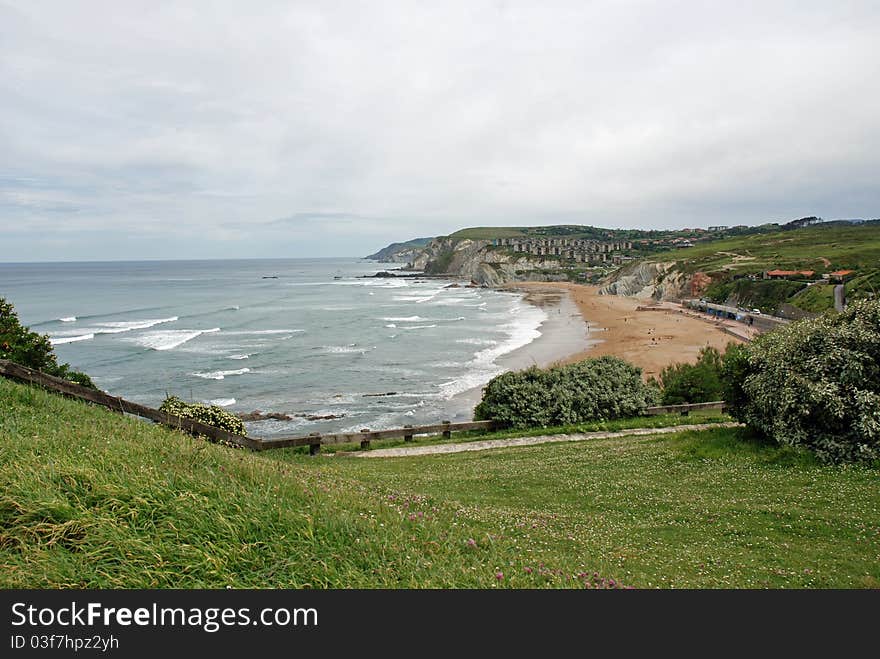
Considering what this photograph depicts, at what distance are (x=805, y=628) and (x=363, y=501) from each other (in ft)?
15.6

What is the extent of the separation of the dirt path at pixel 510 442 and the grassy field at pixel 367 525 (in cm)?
652

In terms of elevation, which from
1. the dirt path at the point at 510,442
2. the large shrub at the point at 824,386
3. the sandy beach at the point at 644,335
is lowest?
the sandy beach at the point at 644,335

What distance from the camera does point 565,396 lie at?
19.9 m

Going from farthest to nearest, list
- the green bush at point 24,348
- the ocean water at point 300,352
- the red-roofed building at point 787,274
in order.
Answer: the red-roofed building at point 787,274
the ocean water at point 300,352
the green bush at point 24,348

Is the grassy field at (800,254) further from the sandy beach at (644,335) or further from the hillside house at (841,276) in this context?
the sandy beach at (644,335)

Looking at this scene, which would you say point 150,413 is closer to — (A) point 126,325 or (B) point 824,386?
(B) point 824,386

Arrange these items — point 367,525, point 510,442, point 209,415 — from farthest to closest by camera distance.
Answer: point 510,442, point 209,415, point 367,525

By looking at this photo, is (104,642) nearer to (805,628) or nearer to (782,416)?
(805,628)

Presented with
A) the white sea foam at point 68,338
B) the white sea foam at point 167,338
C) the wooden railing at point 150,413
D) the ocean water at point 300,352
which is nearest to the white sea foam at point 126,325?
the ocean water at point 300,352

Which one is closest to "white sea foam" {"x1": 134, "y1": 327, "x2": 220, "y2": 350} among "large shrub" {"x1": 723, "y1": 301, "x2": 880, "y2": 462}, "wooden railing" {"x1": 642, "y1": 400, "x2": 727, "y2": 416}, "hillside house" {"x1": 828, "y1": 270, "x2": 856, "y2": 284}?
"wooden railing" {"x1": 642, "y1": 400, "x2": 727, "y2": 416}

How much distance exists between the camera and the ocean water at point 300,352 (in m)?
33.7

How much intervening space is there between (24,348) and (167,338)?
44745 millimetres

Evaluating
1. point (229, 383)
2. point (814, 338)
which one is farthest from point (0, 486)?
point (229, 383)

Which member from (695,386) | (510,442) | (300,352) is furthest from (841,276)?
(510,442)
